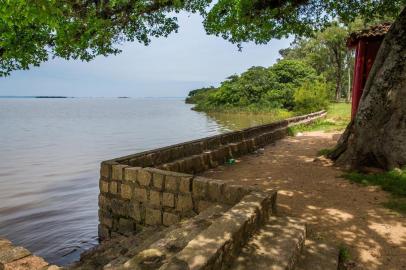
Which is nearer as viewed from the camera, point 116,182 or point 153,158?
point 116,182

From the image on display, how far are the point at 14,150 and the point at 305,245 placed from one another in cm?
2377

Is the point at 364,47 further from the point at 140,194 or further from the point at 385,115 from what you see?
the point at 140,194

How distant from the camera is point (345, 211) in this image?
661cm

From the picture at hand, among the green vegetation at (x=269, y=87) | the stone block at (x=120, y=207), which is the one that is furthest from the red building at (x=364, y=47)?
the green vegetation at (x=269, y=87)

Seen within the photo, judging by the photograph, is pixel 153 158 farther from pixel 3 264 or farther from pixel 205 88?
pixel 205 88

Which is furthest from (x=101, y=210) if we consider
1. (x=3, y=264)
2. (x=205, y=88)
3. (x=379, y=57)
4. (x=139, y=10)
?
(x=205, y=88)

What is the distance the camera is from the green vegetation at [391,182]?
6.91 metres

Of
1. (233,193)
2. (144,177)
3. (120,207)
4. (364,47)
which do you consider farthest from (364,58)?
(120,207)

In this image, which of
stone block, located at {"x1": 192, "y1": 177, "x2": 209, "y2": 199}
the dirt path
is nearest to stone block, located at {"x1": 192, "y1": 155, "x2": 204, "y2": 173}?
the dirt path

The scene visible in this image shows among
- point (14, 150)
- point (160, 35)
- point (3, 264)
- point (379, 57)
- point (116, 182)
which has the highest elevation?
point (160, 35)

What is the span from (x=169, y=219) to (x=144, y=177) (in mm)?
1025

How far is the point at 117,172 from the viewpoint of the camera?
25.1 feet

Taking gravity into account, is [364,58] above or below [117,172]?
above

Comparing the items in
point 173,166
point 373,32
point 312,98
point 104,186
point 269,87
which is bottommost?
point 104,186
